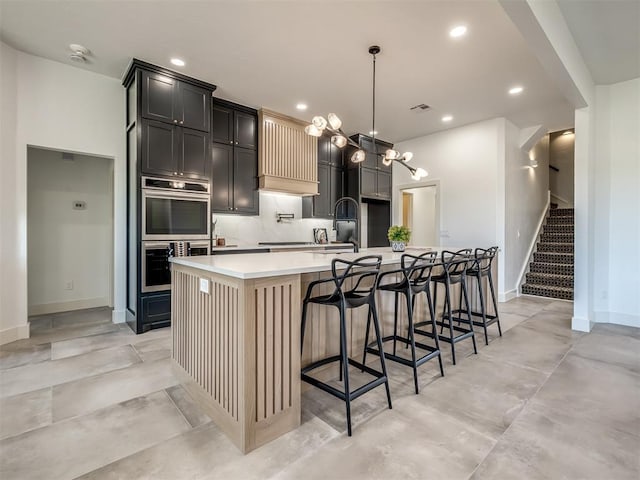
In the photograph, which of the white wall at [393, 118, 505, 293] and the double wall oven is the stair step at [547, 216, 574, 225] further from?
the double wall oven

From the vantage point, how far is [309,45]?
3188mm

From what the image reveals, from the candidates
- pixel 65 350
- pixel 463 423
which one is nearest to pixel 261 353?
pixel 463 423

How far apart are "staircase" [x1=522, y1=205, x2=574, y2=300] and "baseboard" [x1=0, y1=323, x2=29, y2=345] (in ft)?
24.6

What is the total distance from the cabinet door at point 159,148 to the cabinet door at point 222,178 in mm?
750

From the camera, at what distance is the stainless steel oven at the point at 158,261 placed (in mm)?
3559

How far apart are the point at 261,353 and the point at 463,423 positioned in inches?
50.8

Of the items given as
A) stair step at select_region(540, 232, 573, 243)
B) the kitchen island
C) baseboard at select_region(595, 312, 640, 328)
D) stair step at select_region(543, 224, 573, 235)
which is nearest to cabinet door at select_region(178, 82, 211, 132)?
the kitchen island

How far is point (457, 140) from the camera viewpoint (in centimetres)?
571

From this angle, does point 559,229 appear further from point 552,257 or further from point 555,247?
point 552,257

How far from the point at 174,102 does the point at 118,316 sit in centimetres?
275

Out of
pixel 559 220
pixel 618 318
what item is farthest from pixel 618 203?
pixel 559 220

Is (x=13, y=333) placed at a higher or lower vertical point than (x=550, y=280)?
lower

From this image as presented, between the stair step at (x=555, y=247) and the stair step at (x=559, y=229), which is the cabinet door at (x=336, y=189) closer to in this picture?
the stair step at (x=555, y=247)

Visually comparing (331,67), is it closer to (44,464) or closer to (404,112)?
(404,112)
